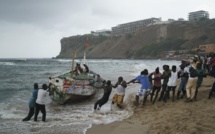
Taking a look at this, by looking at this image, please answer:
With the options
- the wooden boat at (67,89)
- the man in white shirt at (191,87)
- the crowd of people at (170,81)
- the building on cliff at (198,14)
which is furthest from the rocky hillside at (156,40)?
the man in white shirt at (191,87)

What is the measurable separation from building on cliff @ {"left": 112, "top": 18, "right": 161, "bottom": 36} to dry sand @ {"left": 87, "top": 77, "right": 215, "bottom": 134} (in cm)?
15152

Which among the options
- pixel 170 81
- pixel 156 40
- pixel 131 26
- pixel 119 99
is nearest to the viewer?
pixel 170 81

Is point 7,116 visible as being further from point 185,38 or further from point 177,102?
point 185,38

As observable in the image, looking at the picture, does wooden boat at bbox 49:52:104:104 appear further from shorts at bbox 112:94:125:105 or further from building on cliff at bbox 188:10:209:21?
building on cliff at bbox 188:10:209:21

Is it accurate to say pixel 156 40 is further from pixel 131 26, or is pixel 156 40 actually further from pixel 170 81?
pixel 170 81

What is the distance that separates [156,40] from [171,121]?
115087 mm

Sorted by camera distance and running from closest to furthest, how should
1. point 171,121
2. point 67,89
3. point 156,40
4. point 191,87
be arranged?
point 171,121, point 191,87, point 67,89, point 156,40

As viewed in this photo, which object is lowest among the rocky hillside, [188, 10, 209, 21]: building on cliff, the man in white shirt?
the man in white shirt

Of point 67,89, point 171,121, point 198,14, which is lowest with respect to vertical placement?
point 171,121

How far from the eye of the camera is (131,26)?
549 ft

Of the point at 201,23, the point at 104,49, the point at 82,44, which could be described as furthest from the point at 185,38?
the point at 82,44

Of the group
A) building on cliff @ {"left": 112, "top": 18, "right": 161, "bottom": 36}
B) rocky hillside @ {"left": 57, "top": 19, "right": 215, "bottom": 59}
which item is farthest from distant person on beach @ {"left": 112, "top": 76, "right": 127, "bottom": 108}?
building on cliff @ {"left": 112, "top": 18, "right": 161, "bottom": 36}

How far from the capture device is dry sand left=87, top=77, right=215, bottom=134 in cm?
623

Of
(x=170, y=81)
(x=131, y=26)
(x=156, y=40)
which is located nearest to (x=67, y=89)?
(x=170, y=81)
